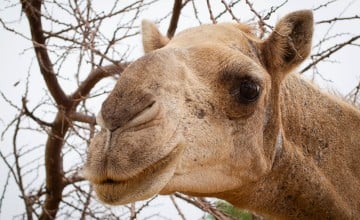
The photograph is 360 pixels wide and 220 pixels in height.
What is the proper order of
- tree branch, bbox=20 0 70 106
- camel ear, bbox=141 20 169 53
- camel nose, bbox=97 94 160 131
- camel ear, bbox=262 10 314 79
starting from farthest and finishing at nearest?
1. tree branch, bbox=20 0 70 106
2. camel ear, bbox=141 20 169 53
3. camel ear, bbox=262 10 314 79
4. camel nose, bbox=97 94 160 131

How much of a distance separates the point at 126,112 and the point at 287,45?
70.4 inches

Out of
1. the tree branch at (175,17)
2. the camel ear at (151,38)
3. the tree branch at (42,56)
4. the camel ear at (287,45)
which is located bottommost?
the camel ear at (287,45)

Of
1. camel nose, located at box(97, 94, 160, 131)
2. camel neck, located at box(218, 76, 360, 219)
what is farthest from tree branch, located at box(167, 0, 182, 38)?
camel nose, located at box(97, 94, 160, 131)

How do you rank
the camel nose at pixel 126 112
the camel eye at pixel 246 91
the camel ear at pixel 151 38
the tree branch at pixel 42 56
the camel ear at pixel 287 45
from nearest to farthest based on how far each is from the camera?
the camel nose at pixel 126 112 → the camel eye at pixel 246 91 → the camel ear at pixel 287 45 → the camel ear at pixel 151 38 → the tree branch at pixel 42 56

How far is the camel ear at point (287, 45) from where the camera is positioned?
3.85 metres

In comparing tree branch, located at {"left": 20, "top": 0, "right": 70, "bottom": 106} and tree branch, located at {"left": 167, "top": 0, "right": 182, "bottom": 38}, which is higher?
tree branch, located at {"left": 20, "top": 0, "right": 70, "bottom": 106}

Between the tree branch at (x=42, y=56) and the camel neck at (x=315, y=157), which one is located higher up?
the tree branch at (x=42, y=56)

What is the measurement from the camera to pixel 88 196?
6.65 meters

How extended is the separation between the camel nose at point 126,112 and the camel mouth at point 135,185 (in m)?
0.24

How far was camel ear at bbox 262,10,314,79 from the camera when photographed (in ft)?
12.6

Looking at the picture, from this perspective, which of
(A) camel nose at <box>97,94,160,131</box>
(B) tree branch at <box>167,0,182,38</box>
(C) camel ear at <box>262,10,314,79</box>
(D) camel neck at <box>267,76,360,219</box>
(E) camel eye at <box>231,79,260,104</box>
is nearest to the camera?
(A) camel nose at <box>97,94,160,131</box>

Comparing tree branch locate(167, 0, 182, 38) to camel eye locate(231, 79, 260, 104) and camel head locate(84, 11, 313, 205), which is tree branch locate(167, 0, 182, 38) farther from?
camel eye locate(231, 79, 260, 104)

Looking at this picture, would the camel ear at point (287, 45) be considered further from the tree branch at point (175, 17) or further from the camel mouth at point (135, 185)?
the tree branch at point (175, 17)

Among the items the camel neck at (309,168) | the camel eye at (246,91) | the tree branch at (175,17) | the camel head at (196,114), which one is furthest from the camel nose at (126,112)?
the tree branch at (175,17)
